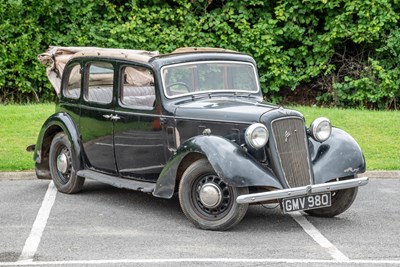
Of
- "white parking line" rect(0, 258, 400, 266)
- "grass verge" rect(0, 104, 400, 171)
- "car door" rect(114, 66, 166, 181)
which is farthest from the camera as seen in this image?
"grass verge" rect(0, 104, 400, 171)

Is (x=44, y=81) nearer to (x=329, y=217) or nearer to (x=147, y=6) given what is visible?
(x=147, y=6)

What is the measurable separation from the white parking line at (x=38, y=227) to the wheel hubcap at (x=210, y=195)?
1593mm

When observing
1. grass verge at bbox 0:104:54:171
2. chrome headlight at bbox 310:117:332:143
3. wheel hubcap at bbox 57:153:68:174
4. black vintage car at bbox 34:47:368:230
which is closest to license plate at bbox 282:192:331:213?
black vintage car at bbox 34:47:368:230

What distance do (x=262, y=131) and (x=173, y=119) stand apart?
120 centimetres

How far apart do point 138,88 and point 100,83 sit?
76 cm

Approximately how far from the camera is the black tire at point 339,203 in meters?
9.81

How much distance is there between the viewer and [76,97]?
11.3m

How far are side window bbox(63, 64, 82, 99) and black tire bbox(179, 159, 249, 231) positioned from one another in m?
2.55

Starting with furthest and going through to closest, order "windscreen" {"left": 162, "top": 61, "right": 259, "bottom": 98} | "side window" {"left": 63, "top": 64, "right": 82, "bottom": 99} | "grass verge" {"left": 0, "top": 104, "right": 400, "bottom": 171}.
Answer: "grass verge" {"left": 0, "top": 104, "right": 400, "bottom": 171} → "side window" {"left": 63, "top": 64, "right": 82, "bottom": 99} → "windscreen" {"left": 162, "top": 61, "right": 259, "bottom": 98}

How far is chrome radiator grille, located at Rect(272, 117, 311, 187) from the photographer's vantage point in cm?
929

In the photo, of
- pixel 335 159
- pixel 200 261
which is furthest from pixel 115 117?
pixel 200 261

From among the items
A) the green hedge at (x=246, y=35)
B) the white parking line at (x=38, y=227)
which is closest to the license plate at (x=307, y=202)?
the white parking line at (x=38, y=227)

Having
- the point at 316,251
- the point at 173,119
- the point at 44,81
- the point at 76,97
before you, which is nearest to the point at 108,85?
the point at 76,97

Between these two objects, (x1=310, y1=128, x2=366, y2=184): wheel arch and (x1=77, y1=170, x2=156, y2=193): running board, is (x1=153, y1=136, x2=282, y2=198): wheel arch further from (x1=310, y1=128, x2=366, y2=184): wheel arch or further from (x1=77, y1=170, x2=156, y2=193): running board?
(x1=310, y1=128, x2=366, y2=184): wheel arch
